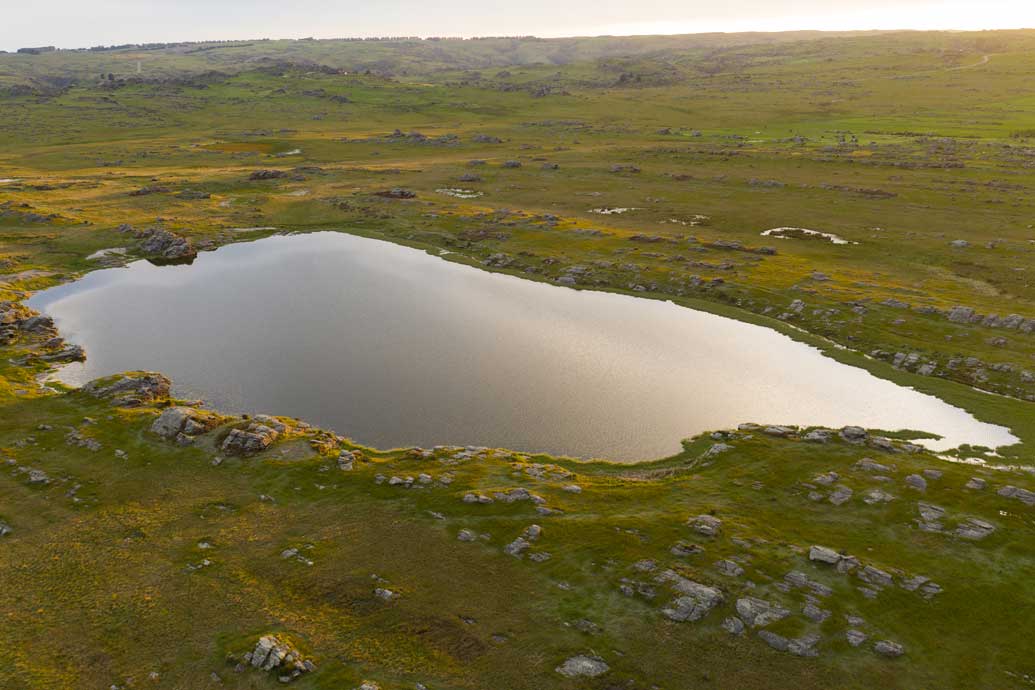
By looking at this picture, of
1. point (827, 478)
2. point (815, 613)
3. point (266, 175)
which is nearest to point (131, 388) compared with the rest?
point (815, 613)

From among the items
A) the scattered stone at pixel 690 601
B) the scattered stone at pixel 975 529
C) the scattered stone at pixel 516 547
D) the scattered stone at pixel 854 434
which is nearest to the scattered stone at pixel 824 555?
the scattered stone at pixel 690 601

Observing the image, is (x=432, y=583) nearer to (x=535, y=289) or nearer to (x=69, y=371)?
(x=69, y=371)

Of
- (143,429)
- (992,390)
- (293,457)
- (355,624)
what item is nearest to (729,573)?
(355,624)

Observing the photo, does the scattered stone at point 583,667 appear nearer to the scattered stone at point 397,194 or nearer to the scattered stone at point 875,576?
the scattered stone at point 875,576

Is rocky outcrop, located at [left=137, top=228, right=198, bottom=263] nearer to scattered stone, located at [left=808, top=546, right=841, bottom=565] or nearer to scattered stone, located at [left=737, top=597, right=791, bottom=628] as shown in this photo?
scattered stone, located at [left=737, top=597, right=791, bottom=628]

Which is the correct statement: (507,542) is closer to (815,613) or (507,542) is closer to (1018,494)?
(815,613)

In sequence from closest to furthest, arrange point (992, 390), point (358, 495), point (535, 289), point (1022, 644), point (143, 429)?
point (1022, 644) → point (358, 495) → point (143, 429) → point (992, 390) → point (535, 289)

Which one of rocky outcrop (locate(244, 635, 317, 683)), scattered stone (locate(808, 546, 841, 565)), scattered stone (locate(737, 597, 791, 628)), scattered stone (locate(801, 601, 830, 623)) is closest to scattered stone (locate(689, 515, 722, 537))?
scattered stone (locate(808, 546, 841, 565))
